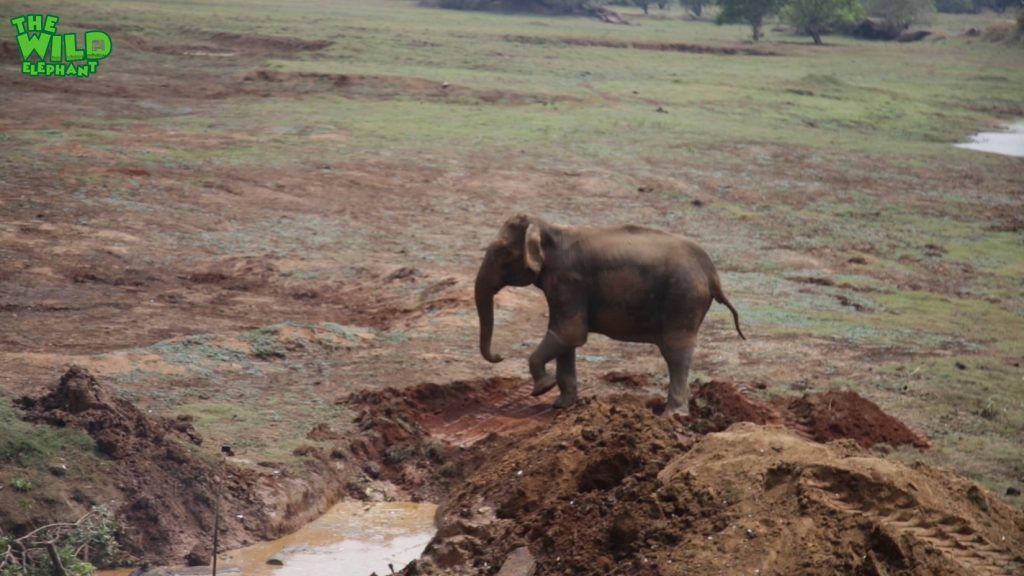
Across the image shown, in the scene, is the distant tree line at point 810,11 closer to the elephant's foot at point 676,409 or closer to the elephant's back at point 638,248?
the elephant's back at point 638,248

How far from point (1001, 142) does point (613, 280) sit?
98.0 feet

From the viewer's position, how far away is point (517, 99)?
38906 millimetres

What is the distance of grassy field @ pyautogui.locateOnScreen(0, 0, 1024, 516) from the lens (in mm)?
14562

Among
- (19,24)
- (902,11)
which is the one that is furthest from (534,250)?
(902,11)

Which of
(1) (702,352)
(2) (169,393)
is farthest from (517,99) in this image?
(2) (169,393)

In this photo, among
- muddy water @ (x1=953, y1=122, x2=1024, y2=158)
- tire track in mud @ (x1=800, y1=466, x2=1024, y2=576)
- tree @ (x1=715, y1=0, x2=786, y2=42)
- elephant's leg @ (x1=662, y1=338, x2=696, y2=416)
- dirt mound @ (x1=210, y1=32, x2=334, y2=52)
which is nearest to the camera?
tire track in mud @ (x1=800, y1=466, x2=1024, y2=576)

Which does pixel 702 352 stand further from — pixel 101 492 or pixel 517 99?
pixel 517 99

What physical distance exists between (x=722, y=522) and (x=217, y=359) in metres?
7.53

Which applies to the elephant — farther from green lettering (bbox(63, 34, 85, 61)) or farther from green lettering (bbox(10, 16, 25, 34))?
green lettering (bbox(10, 16, 25, 34))

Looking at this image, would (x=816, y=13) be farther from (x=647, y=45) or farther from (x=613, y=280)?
(x=613, y=280)

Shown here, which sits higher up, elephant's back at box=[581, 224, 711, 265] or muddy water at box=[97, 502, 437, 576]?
elephant's back at box=[581, 224, 711, 265]

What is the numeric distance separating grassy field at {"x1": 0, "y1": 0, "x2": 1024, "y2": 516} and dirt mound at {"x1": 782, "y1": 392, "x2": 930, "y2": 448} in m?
0.36

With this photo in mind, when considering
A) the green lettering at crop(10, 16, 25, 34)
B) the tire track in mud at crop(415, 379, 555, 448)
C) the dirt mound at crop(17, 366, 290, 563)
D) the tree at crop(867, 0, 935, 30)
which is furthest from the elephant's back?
the tree at crop(867, 0, 935, 30)

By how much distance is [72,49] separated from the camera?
145ft
